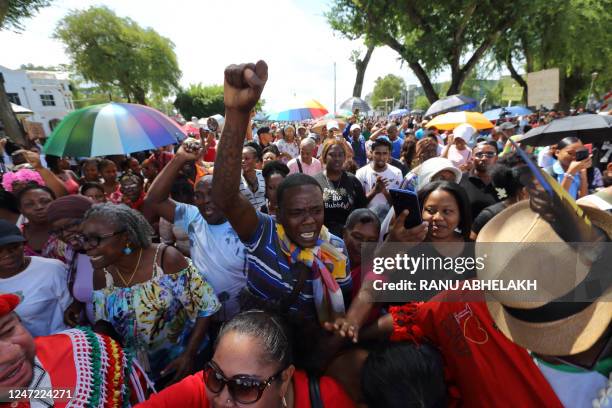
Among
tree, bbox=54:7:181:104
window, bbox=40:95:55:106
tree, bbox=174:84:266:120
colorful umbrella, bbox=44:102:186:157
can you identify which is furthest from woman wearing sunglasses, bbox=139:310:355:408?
window, bbox=40:95:55:106

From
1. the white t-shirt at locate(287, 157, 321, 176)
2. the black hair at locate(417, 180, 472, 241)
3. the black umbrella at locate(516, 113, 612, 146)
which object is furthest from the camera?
the white t-shirt at locate(287, 157, 321, 176)

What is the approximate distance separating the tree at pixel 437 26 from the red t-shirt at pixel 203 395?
13.2m

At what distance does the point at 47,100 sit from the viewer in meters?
41.7

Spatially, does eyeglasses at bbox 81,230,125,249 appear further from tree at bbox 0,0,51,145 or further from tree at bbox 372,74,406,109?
tree at bbox 372,74,406,109

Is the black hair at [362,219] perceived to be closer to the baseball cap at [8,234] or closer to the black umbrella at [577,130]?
the baseball cap at [8,234]

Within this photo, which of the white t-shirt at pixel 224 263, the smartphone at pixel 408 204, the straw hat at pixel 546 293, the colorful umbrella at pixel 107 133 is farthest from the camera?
the colorful umbrella at pixel 107 133

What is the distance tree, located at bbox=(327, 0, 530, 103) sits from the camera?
11609mm

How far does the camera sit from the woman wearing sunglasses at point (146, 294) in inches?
71.2

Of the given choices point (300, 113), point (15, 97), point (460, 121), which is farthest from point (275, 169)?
point (15, 97)

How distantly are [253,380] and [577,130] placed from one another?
4.92m

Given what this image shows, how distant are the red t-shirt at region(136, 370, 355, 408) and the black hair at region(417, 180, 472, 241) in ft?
4.59

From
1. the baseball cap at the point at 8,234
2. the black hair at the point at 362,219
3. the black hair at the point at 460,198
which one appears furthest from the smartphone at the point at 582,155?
the baseball cap at the point at 8,234

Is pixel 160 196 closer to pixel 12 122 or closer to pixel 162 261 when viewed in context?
pixel 162 261

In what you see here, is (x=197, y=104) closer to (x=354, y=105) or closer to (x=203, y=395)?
(x=354, y=105)
